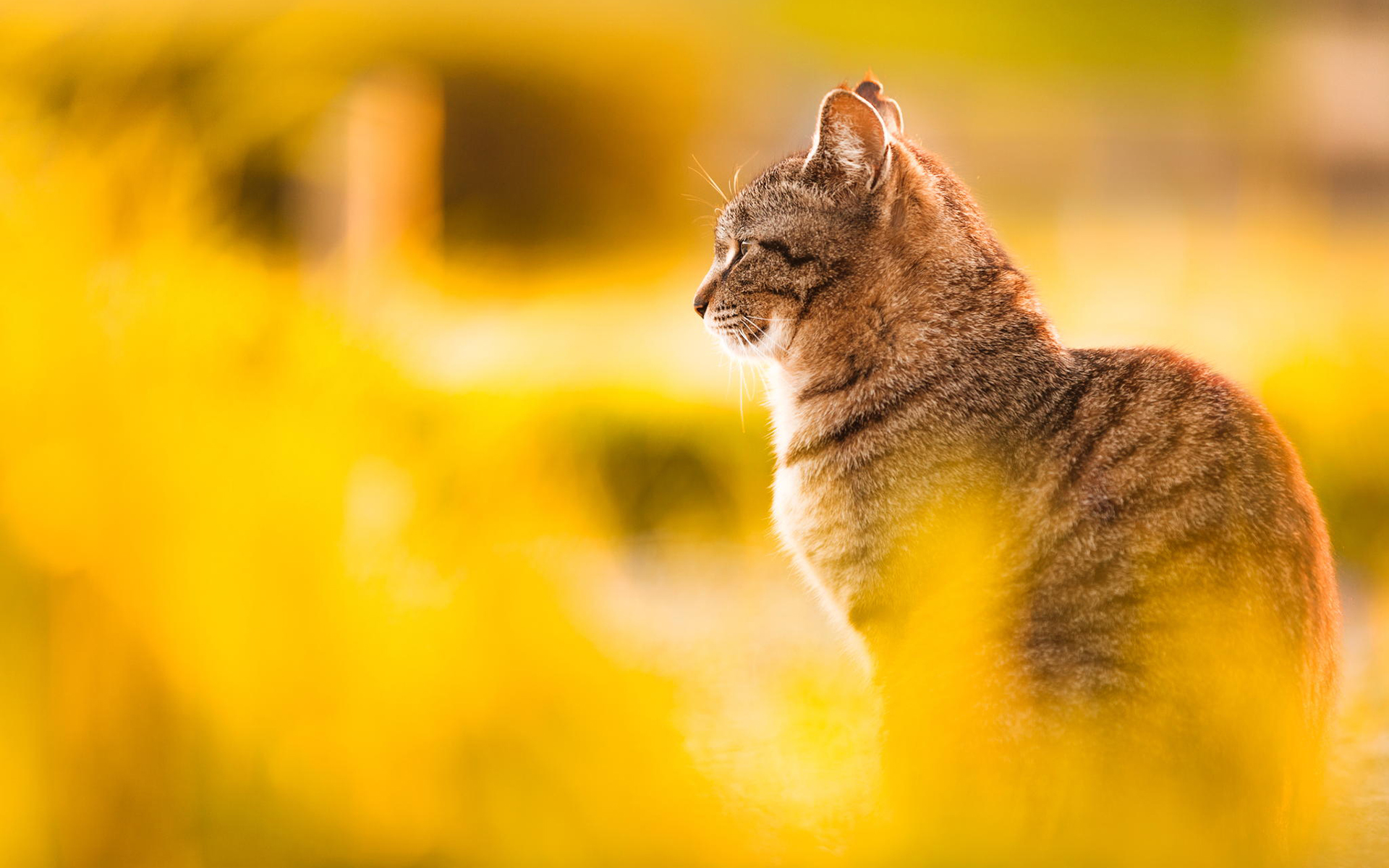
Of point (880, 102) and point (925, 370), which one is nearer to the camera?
point (925, 370)

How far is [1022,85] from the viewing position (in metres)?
7.96

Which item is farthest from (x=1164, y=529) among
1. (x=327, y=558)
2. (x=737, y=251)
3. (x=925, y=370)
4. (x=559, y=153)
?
(x=559, y=153)

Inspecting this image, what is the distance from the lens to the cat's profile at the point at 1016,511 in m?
1.50

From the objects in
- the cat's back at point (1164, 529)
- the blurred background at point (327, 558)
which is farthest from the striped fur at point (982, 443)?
the blurred background at point (327, 558)

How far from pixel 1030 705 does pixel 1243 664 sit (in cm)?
27

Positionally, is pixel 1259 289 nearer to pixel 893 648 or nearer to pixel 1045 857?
pixel 893 648

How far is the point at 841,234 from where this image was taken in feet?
6.70

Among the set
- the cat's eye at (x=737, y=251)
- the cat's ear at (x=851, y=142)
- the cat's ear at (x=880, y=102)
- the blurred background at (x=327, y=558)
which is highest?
the cat's ear at (x=880, y=102)

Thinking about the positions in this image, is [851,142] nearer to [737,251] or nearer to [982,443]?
[737,251]

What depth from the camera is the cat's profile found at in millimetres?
1505

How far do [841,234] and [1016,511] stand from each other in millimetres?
611

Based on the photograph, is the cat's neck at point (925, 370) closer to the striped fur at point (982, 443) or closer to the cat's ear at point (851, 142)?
the striped fur at point (982, 443)

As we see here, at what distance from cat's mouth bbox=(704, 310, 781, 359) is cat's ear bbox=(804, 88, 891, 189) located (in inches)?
11.4

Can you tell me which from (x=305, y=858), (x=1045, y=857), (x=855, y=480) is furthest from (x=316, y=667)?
(x=855, y=480)
